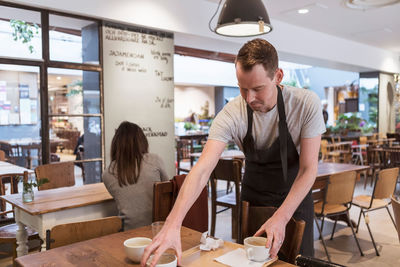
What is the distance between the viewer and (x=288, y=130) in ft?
5.60

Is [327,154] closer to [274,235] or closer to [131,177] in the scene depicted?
[131,177]

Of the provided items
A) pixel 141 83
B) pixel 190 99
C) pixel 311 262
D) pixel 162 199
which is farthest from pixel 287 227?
pixel 190 99

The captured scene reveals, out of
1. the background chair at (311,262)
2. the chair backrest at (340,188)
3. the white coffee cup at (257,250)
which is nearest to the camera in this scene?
the background chair at (311,262)

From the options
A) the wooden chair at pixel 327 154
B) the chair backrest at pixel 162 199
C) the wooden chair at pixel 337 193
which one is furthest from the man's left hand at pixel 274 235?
the wooden chair at pixel 327 154

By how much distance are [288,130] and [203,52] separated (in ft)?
16.8

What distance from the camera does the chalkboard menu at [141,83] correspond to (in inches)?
170

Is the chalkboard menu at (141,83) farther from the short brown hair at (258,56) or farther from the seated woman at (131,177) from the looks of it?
the short brown hair at (258,56)

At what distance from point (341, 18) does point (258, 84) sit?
5.99m

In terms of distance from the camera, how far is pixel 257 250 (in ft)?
4.11

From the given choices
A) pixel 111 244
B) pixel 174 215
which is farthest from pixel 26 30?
pixel 174 215

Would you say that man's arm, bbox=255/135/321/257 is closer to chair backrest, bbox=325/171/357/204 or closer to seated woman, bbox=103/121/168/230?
seated woman, bbox=103/121/168/230

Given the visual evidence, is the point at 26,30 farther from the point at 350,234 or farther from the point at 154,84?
the point at 350,234

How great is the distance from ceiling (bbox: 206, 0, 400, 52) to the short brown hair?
4.15m

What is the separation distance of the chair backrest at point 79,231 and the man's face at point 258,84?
98 cm
